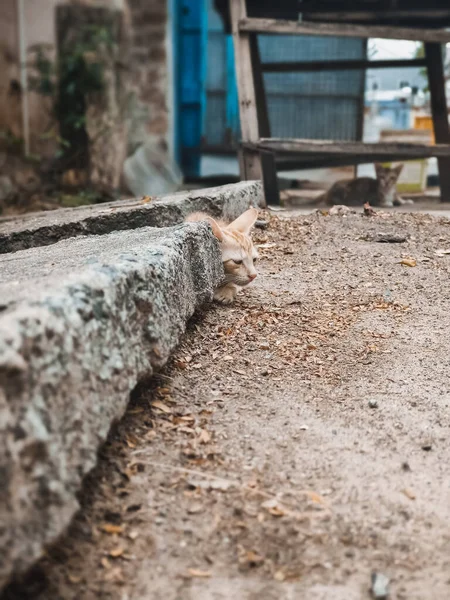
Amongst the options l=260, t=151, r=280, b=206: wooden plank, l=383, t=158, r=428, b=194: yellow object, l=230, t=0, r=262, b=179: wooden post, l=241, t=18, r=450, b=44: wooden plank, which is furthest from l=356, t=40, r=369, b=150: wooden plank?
l=230, t=0, r=262, b=179: wooden post

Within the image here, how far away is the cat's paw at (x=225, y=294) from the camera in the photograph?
129 inches

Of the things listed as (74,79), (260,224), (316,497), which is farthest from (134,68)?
(316,497)

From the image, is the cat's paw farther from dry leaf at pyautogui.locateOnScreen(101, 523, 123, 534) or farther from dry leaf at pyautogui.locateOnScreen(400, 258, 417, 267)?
dry leaf at pyautogui.locateOnScreen(101, 523, 123, 534)

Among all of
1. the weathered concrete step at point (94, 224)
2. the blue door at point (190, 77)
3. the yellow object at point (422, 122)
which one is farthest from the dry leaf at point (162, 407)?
the yellow object at point (422, 122)

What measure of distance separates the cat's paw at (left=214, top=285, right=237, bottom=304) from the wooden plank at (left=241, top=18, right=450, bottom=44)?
3.72 meters

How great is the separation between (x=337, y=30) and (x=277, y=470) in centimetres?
523

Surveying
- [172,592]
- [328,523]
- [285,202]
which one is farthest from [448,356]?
[285,202]

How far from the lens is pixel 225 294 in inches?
130

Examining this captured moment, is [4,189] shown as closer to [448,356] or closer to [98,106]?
[98,106]

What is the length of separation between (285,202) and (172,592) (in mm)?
6107

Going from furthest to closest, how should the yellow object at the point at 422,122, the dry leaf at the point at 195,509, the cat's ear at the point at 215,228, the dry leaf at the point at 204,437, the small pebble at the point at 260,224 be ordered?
the yellow object at the point at 422,122, the small pebble at the point at 260,224, the cat's ear at the point at 215,228, the dry leaf at the point at 204,437, the dry leaf at the point at 195,509

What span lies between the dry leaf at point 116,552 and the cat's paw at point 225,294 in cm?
179

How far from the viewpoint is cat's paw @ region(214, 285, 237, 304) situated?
129 inches

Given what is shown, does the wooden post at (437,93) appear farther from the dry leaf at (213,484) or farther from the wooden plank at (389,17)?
the dry leaf at (213,484)
